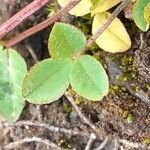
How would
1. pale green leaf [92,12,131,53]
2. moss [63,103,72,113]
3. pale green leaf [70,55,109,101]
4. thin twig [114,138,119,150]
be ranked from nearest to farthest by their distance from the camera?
1. pale green leaf [70,55,109,101]
2. pale green leaf [92,12,131,53]
3. thin twig [114,138,119,150]
4. moss [63,103,72,113]

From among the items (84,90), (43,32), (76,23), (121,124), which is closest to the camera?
(84,90)

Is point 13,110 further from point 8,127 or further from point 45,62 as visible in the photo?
point 45,62

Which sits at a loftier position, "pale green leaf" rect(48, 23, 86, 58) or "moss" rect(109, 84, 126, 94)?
"pale green leaf" rect(48, 23, 86, 58)

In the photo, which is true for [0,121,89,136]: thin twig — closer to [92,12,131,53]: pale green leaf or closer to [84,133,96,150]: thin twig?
[84,133,96,150]: thin twig

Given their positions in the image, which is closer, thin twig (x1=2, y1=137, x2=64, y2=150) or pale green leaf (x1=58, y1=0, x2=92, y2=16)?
pale green leaf (x1=58, y1=0, x2=92, y2=16)

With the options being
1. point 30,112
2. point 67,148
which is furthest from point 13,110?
point 67,148

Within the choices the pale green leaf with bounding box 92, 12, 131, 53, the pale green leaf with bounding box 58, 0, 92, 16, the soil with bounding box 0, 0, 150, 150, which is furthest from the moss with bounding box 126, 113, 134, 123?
the pale green leaf with bounding box 58, 0, 92, 16

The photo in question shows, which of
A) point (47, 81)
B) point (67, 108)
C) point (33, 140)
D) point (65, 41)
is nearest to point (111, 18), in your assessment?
point (65, 41)

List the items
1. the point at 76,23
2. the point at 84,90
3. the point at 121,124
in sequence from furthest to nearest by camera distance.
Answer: the point at 76,23, the point at 121,124, the point at 84,90

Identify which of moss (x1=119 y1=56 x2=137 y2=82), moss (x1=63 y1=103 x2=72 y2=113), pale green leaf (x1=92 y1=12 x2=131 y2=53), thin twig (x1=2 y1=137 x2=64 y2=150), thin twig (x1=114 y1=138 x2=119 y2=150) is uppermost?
pale green leaf (x1=92 y1=12 x2=131 y2=53)
